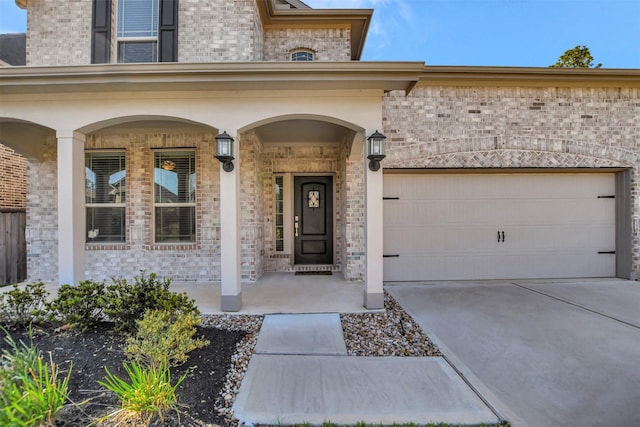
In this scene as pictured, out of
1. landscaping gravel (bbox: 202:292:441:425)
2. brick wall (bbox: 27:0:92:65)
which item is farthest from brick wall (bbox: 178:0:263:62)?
landscaping gravel (bbox: 202:292:441:425)

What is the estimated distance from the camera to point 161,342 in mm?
2312

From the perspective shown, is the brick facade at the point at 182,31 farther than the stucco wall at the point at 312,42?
No

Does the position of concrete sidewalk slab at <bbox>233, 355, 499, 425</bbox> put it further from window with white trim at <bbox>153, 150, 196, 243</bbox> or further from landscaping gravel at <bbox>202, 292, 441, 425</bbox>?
window with white trim at <bbox>153, 150, 196, 243</bbox>

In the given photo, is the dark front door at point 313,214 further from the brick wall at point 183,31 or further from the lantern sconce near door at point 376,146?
the brick wall at point 183,31

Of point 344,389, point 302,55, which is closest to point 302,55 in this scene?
point 302,55

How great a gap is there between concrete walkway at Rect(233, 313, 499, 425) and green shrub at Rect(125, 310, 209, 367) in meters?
0.63

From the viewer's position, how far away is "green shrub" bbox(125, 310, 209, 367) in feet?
7.41

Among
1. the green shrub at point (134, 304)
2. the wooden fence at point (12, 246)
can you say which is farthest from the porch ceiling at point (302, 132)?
the wooden fence at point (12, 246)

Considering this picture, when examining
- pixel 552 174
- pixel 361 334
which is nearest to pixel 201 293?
pixel 361 334

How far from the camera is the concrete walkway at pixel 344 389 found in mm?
2051

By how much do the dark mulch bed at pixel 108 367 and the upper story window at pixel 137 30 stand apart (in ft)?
16.3

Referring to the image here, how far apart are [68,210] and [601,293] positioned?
8.59 metres

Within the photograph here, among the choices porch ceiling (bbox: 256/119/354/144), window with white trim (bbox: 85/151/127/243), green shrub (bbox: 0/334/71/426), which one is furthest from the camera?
window with white trim (bbox: 85/151/127/243)

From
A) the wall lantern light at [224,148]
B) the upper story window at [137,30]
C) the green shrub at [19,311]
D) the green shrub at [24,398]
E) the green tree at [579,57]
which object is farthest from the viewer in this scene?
the green tree at [579,57]
